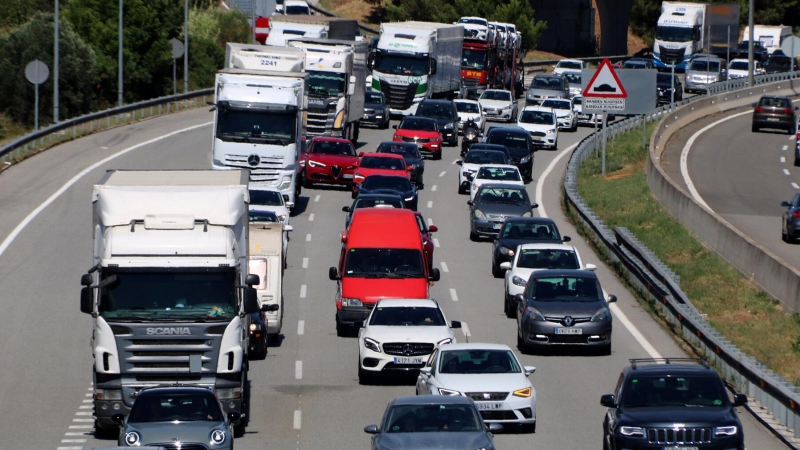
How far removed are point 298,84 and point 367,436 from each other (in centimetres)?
2122

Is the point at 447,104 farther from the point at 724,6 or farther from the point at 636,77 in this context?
the point at 724,6

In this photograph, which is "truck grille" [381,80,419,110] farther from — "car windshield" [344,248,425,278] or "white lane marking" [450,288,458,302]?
"car windshield" [344,248,425,278]

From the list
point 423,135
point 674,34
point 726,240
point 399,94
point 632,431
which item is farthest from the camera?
point 674,34

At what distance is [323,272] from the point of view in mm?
33375

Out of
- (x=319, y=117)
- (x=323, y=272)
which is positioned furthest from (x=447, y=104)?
(x=323, y=272)

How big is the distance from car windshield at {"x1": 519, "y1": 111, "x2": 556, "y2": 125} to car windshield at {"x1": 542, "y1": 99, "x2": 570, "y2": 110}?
17.1 feet

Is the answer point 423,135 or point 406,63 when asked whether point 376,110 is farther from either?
point 423,135

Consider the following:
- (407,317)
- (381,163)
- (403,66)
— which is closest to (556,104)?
(403,66)

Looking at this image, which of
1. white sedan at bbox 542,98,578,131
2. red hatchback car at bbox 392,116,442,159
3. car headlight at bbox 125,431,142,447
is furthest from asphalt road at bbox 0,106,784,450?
white sedan at bbox 542,98,578,131

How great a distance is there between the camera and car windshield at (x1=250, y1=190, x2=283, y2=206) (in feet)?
119

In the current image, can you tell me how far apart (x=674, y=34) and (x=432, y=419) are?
76.0 m

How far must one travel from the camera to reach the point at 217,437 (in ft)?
55.2

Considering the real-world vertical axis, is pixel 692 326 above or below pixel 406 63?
below

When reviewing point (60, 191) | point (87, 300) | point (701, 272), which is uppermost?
point (87, 300)
